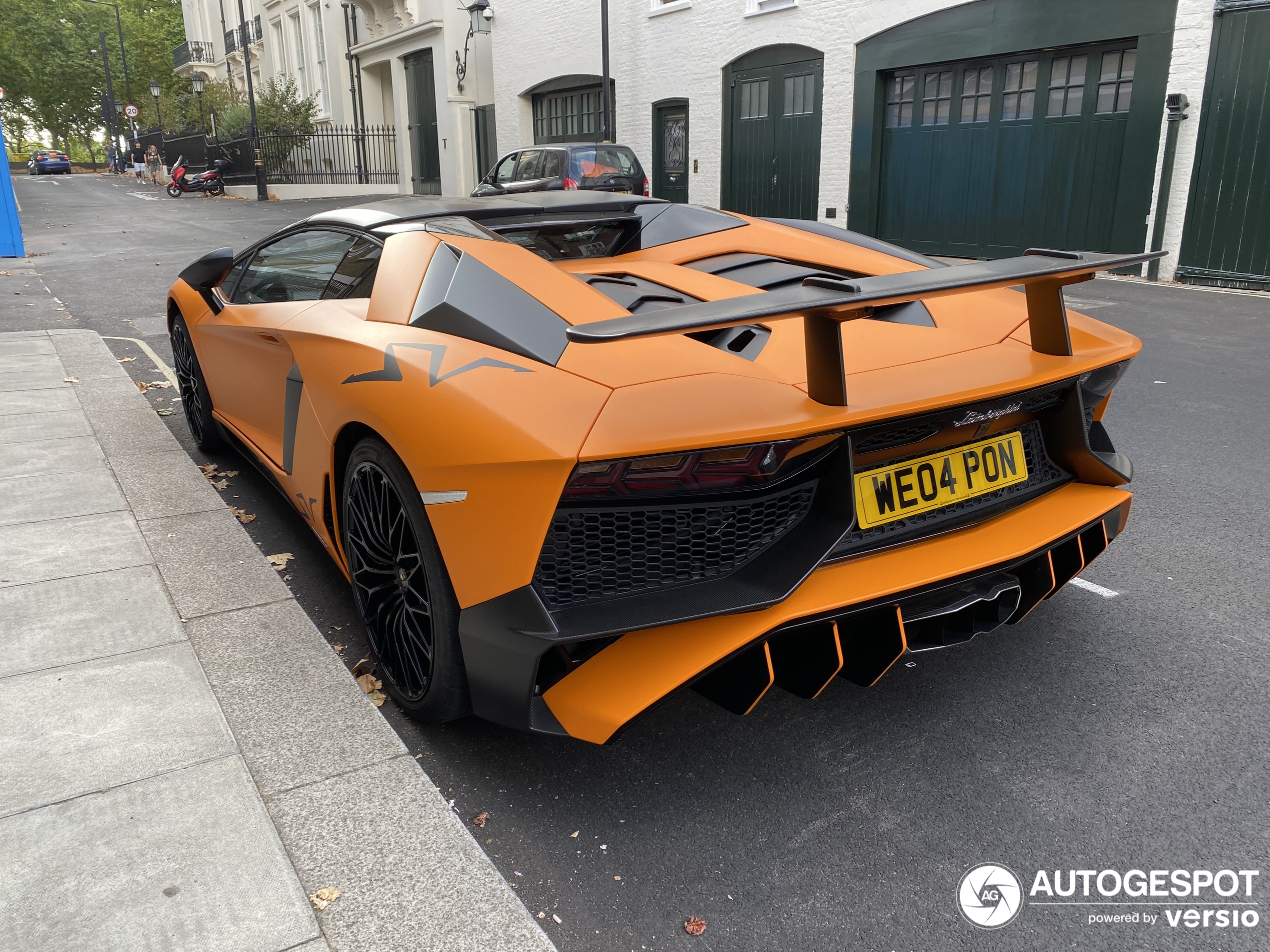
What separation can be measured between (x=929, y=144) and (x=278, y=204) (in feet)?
65.4

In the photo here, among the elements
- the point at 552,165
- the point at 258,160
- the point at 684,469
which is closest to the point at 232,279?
the point at 684,469

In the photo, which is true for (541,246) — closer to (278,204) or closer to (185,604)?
(185,604)

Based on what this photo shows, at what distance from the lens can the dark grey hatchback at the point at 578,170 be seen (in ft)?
47.4

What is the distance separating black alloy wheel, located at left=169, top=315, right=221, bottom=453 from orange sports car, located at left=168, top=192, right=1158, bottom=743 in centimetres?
204

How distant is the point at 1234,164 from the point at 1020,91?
3.21 m

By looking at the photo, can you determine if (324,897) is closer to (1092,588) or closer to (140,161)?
(1092,588)

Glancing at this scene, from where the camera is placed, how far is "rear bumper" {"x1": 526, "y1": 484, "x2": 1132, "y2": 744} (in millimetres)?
2020

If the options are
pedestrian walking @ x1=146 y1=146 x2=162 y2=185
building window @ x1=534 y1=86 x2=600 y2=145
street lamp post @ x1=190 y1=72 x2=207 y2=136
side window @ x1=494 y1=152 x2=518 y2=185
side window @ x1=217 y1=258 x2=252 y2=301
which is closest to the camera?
side window @ x1=217 y1=258 x2=252 y2=301

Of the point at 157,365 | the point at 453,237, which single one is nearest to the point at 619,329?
the point at 453,237

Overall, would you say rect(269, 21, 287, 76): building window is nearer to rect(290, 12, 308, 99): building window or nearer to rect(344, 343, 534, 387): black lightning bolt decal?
rect(290, 12, 308, 99): building window

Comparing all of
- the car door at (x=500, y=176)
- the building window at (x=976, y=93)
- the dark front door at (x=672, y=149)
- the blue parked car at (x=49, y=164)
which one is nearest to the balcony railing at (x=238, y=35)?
the blue parked car at (x=49, y=164)

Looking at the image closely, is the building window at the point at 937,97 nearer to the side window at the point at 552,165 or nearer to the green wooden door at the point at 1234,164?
the green wooden door at the point at 1234,164

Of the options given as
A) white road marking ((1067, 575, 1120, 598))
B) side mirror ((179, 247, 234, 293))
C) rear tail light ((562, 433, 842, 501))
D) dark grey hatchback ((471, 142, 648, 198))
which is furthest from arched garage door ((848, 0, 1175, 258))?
rear tail light ((562, 433, 842, 501))

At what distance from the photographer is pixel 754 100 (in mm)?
17953
